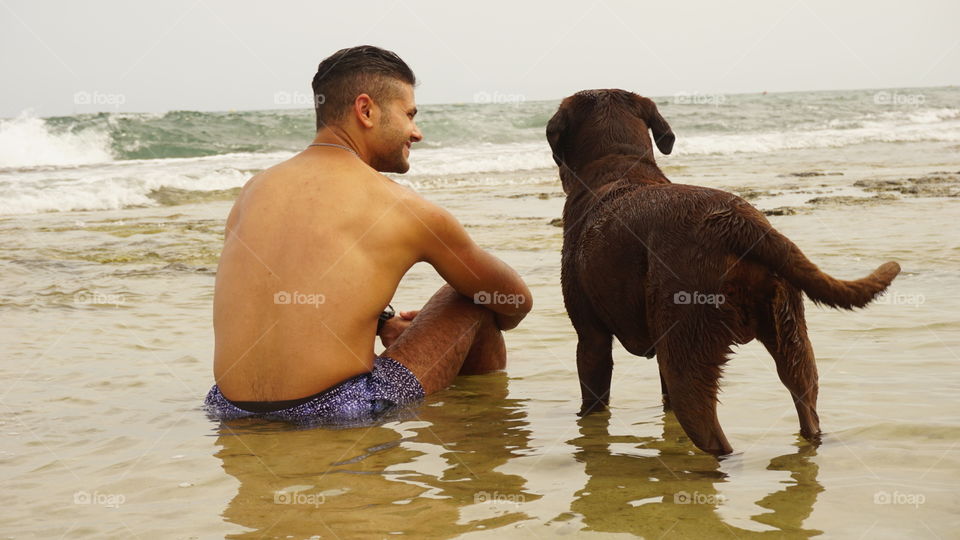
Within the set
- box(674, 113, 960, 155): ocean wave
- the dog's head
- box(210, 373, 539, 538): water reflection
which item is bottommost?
box(210, 373, 539, 538): water reflection

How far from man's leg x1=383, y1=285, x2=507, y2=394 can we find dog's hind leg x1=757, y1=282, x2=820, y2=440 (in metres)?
1.63

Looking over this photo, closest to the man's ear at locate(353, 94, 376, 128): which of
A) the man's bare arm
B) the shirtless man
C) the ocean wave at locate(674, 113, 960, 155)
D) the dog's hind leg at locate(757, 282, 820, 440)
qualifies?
the shirtless man

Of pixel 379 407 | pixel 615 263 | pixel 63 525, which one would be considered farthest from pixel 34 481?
pixel 615 263

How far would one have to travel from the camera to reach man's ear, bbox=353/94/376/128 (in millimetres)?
3871

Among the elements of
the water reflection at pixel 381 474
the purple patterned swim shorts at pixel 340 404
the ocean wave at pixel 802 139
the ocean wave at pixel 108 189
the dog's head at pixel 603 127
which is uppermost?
the ocean wave at pixel 802 139

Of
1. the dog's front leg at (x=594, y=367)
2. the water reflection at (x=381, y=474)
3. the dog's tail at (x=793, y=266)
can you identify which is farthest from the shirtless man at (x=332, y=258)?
the dog's tail at (x=793, y=266)

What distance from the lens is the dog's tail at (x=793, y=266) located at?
2885 millimetres

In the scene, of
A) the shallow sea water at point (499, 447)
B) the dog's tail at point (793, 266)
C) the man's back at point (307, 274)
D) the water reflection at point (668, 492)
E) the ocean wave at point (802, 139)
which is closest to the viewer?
the water reflection at point (668, 492)

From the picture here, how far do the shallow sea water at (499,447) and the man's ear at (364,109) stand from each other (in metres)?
1.31

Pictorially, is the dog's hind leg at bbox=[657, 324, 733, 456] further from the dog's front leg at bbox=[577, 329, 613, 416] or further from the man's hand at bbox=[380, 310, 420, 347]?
the man's hand at bbox=[380, 310, 420, 347]

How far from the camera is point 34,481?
3174 mm

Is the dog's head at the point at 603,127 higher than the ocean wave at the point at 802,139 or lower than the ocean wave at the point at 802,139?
lower

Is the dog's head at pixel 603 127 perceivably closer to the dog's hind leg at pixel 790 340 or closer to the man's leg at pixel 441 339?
the man's leg at pixel 441 339

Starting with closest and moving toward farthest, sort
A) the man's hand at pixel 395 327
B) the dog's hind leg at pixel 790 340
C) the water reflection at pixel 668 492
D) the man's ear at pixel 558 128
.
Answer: the water reflection at pixel 668 492, the dog's hind leg at pixel 790 340, the man's ear at pixel 558 128, the man's hand at pixel 395 327
